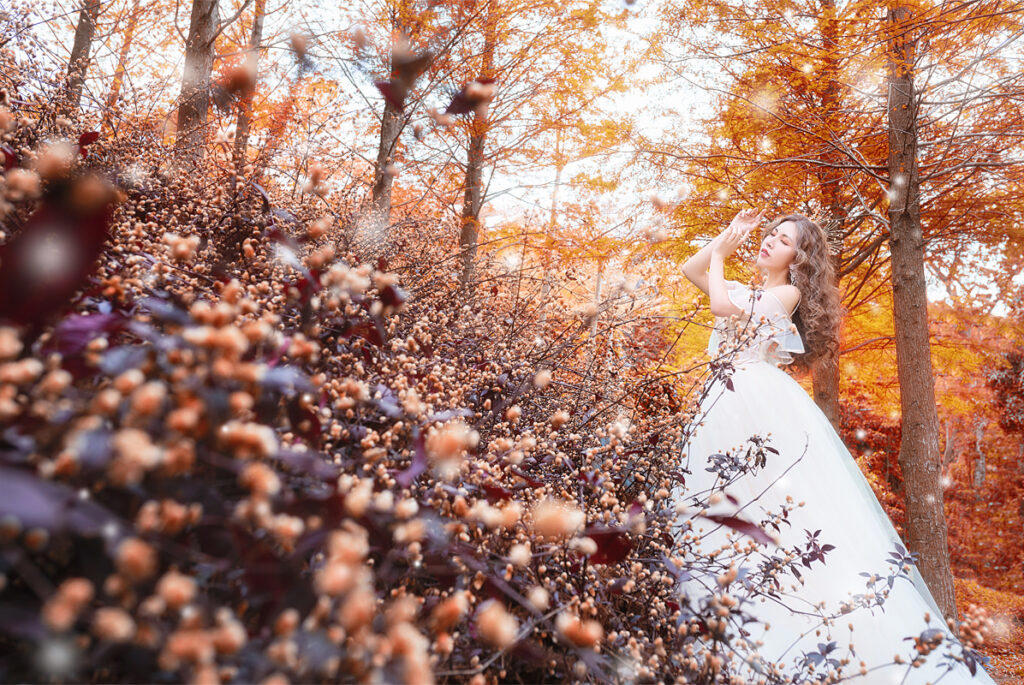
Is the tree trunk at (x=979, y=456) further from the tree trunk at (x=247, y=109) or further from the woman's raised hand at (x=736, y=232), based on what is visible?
the tree trunk at (x=247, y=109)

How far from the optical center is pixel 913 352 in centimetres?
423

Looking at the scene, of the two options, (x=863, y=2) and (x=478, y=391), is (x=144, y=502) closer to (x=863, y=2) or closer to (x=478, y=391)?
(x=478, y=391)

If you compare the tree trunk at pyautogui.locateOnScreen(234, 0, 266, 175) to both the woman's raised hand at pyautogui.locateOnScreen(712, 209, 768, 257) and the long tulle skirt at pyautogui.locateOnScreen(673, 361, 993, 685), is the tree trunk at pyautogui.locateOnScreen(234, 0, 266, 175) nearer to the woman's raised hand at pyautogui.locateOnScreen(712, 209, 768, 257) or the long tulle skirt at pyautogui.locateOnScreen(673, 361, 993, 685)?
the long tulle skirt at pyautogui.locateOnScreen(673, 361, 993, 685)

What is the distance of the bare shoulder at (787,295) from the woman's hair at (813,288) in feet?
0.67

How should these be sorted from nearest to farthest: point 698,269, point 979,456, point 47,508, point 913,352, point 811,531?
point 47,508, point 811,531, point 698,269, point 913,352, point 979,456

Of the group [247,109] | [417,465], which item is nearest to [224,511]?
[417,465]

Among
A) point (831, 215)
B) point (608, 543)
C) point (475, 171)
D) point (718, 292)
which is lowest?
point (608, 543)

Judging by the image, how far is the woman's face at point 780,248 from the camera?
3.27 m

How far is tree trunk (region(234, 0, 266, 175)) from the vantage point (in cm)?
237

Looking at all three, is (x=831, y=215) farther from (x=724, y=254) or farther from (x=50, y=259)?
(x=50, y=259)

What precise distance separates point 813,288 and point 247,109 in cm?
540

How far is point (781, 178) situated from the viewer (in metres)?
5.48

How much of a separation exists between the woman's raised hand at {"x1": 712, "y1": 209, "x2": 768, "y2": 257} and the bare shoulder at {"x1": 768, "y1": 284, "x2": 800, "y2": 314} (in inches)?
15.7

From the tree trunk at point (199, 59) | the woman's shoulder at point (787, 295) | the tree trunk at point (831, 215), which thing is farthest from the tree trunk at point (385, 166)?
the tree trunk at point (831, 215)
